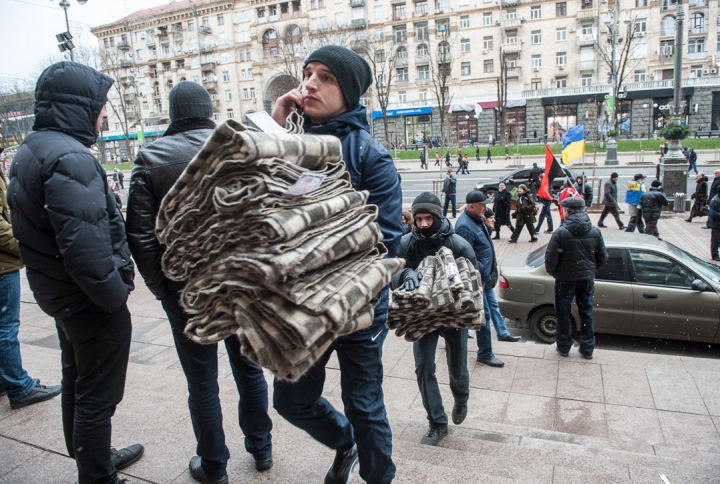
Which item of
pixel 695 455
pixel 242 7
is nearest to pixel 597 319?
pixel 695 455

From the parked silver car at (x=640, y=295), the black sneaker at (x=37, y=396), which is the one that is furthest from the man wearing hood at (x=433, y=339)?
the parked silver car at (x=640, y=295)

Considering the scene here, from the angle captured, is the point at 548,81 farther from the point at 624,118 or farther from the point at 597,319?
the point at 597,319

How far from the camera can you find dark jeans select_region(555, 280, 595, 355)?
5.92 metres

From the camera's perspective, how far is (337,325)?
179cm

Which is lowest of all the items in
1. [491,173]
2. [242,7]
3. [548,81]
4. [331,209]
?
[491,173]

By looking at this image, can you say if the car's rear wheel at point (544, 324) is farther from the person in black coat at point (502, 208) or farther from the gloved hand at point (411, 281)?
the person in black coat at point (502, 208)

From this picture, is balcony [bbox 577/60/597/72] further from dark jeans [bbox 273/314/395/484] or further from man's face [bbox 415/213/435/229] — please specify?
dark jeans [bbox 273/314/395/484]

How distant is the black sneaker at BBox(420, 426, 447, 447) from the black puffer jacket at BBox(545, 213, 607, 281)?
2833 millimetres

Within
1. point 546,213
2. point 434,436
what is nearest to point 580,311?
point 434,436

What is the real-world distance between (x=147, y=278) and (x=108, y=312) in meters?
0.28

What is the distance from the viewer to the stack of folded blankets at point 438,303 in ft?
11.2

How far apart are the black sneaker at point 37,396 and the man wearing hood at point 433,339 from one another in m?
2.72

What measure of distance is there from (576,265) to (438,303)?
3175 millimetres

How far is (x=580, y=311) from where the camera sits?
6070mm
